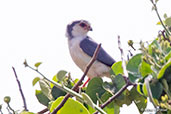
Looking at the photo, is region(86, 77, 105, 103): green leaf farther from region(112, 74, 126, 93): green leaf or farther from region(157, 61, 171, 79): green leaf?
region(157, 61, 171, 79): green leaf

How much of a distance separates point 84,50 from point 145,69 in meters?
4.69

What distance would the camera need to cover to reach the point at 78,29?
22.4ft

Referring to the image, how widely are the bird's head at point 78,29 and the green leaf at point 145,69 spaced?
5200 millimetres

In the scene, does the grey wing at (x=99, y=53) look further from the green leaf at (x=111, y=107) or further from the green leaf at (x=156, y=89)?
the green leaf at (x=156, y=89)

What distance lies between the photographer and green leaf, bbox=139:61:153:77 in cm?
151

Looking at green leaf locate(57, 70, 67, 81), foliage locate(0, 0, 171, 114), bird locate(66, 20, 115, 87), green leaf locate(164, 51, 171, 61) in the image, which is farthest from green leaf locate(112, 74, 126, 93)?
bird locate(66, 20, 115, 87)

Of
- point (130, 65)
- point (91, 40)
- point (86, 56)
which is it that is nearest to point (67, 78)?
point (130, 65)

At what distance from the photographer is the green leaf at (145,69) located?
4.97ft

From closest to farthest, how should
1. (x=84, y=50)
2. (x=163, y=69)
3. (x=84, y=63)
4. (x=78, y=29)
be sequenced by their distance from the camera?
(x=163, y=69) → (x=84, y=63) → (x=84, y=50) → (x=78, y=29)

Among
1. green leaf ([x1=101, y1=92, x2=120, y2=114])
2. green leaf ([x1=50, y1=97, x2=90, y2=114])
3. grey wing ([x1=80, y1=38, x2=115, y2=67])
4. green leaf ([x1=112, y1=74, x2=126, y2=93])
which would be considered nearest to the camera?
green leaf ([x1=50, y1=97, x2=90, y2=114])

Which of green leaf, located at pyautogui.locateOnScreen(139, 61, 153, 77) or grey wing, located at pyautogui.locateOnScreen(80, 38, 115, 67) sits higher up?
green leaf, located at pyautogui.locateOnScreen(139, 61, 153, 77)

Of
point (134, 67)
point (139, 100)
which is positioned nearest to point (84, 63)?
point (139, 100)

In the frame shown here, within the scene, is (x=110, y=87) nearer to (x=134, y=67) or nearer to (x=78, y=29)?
(x=134, y=67)

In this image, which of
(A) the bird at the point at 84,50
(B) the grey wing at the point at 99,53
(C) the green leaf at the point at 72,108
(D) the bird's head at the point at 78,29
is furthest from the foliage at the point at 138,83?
(D) the bird's head at the point at 78,29
